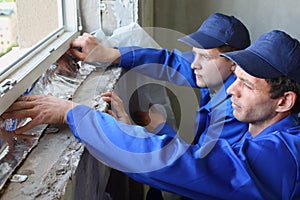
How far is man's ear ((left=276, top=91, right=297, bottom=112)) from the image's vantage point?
1.05 metres

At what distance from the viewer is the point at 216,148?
922 millimetres

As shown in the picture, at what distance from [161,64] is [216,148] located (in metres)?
0.75

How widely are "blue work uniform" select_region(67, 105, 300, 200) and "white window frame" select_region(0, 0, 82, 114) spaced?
0.18 metres

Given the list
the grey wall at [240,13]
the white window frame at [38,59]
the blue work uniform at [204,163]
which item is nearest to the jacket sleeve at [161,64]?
the white window frame at [38,59]

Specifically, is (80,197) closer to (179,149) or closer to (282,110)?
(179,149)

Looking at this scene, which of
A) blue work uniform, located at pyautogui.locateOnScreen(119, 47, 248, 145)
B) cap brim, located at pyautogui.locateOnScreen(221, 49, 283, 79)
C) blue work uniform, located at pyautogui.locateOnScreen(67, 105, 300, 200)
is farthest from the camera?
blue work uniform, located at pyautogui.locateOnScreen(119, 47, 248, 145)

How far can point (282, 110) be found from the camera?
3.47ft

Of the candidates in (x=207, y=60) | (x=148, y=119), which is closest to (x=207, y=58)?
(x=207, y=60)

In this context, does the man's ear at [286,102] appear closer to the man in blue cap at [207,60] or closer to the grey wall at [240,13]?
the man in blue cap at [207,60]

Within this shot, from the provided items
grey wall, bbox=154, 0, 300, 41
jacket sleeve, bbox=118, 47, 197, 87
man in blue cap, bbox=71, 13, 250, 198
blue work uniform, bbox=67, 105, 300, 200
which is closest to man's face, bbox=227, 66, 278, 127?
blue work uniform, bbox=67, 105, 300, 200

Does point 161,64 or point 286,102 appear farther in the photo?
point 161,64

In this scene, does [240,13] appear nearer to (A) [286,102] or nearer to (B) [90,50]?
(B) [90,50]

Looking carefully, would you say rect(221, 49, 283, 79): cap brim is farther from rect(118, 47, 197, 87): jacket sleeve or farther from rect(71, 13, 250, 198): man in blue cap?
rect(118, 47, 197, 87): jacket sleeve

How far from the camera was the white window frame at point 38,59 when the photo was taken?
38.1 inches
